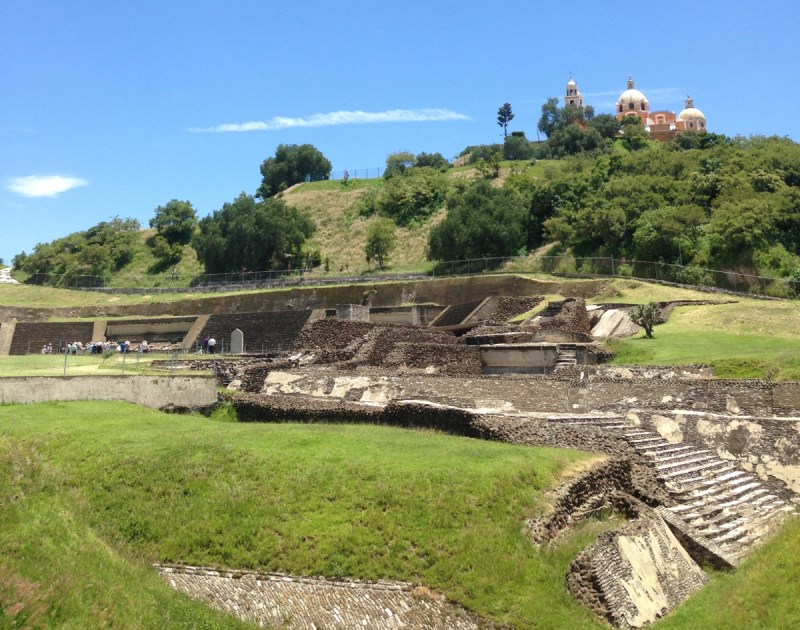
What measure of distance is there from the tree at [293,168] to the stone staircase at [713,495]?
3410 inches

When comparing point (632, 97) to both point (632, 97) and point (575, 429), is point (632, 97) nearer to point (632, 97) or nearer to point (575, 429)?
point (632, 97)

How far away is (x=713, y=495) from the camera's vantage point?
50.1ft

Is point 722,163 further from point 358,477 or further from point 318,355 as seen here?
point 358,477

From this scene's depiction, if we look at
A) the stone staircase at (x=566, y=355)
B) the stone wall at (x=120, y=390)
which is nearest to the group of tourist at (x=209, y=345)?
the stone wall at (x=120, y=390)

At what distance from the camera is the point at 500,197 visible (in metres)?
56.5

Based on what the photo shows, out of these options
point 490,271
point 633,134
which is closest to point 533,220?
point 490,271

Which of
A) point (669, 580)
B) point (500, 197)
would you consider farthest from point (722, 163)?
point (669, 580)

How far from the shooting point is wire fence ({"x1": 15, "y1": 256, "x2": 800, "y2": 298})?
127ft

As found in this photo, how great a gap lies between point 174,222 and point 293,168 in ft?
78.5

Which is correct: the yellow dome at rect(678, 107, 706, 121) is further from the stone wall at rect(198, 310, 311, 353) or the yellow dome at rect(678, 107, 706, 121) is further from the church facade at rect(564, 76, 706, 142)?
the stone wall at rect(198, 310, 311, 353)

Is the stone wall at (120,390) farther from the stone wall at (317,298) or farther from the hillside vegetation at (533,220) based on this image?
the hillside vegetation at (533,220)

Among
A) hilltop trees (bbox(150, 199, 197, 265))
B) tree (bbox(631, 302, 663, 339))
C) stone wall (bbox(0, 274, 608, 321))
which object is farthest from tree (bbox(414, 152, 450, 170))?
tree (bbox(631, 302, 663, 339))

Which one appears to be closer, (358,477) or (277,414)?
(358,477)

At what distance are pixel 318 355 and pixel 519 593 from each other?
17.7 metres
